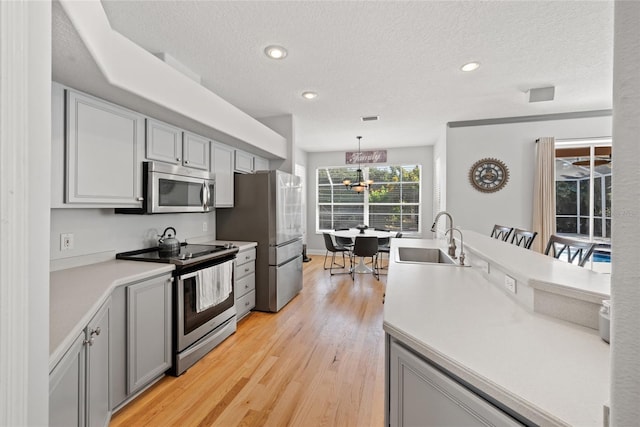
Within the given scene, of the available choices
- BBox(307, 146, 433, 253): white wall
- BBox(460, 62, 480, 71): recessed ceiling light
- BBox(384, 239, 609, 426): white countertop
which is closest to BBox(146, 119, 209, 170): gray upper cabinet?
BBox(384, 239, 609, 426): white countertop

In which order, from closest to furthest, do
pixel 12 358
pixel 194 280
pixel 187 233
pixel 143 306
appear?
pixel 12 358, pixel 143 306, pixel 194 280, pixel 187 233

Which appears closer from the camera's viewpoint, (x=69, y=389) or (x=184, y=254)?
(x=69, y=389)

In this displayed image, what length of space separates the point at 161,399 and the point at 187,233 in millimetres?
1644

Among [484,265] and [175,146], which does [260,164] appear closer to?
[175,146]

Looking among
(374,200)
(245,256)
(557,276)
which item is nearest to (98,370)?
(245,256)

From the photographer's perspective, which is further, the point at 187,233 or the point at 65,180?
the point at 187,233

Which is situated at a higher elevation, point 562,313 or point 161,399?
point 562,313

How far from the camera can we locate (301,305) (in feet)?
11.6

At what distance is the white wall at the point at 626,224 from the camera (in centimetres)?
41

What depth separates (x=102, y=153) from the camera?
1.87 m

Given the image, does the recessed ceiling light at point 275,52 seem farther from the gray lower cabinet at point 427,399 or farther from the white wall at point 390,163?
the white wall at point 390,163

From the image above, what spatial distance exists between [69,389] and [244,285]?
198cm

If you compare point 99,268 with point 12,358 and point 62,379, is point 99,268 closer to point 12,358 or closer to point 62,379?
point 62,379

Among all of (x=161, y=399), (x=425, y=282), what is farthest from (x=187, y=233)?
(x=425, y=282)
